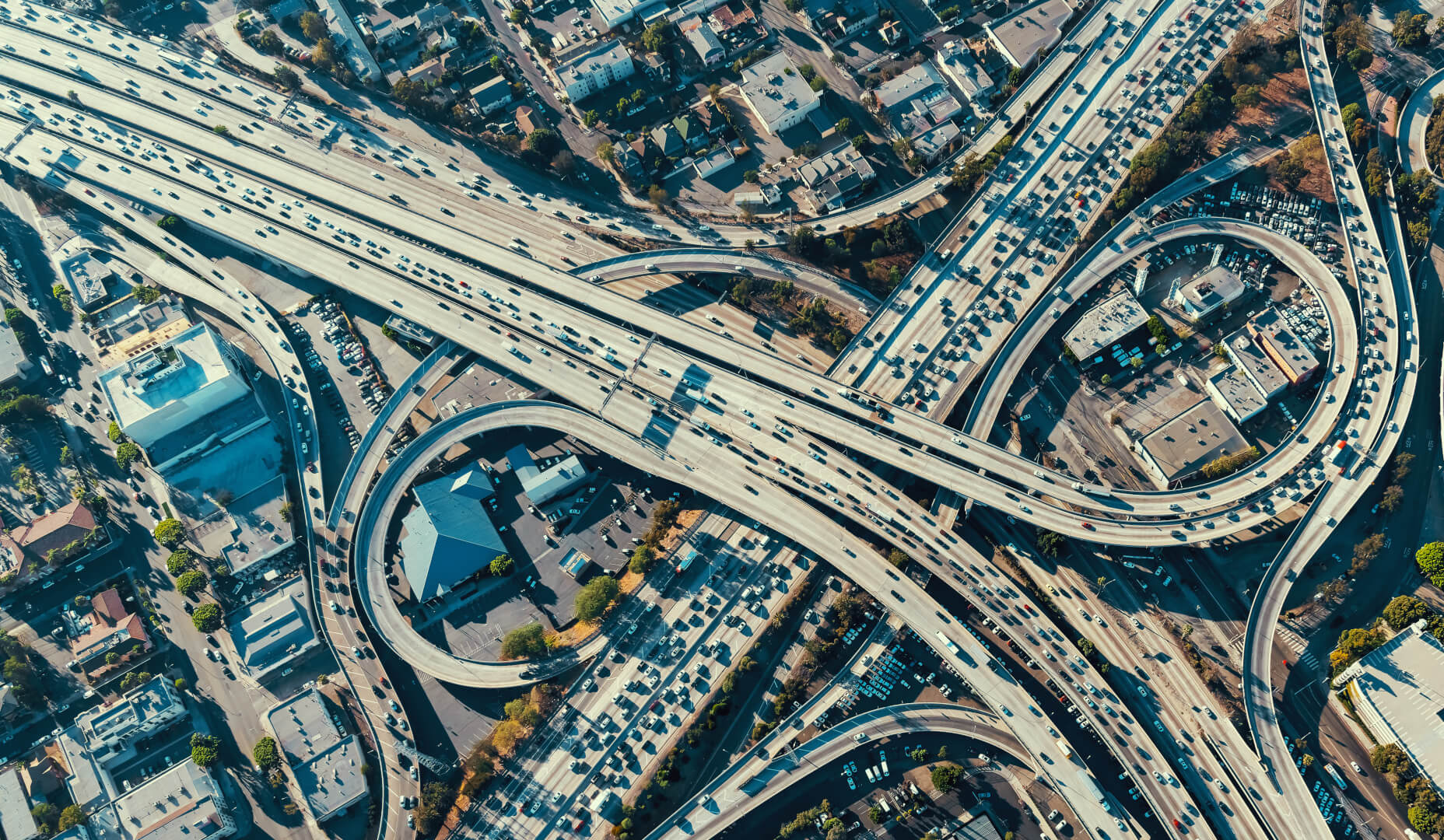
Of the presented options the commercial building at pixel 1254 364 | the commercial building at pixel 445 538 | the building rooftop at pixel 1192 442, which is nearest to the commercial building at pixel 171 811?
the commercial building at pixel 445 538

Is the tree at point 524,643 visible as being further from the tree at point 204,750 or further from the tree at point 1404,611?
the tree at point 1404,611

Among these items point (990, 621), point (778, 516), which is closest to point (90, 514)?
point (778, 516)

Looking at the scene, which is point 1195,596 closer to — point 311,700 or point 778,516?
point 778,516

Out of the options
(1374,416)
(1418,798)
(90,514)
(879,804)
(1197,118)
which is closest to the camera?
(1418,798)

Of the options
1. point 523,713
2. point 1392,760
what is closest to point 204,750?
point 523,713

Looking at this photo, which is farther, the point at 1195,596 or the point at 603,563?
the point at 603,563

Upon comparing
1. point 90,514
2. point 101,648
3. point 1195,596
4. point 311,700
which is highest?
point 90,514

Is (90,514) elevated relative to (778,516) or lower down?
elevated

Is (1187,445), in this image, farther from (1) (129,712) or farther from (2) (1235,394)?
(1) (129,712)
